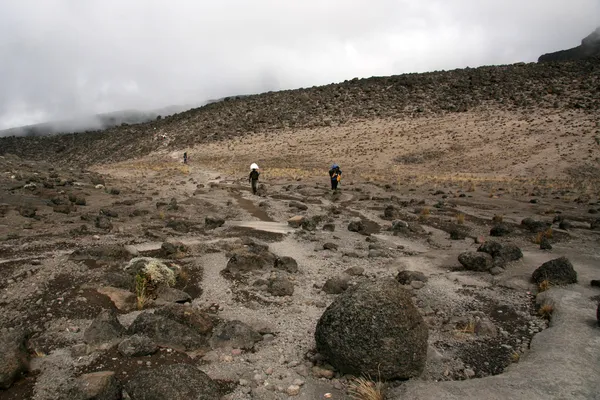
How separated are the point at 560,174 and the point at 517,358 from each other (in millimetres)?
27506

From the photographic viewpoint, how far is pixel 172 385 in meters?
4.08

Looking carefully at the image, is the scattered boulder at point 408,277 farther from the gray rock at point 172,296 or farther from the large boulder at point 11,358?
the large boulder at point 11,358

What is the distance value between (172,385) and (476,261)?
727 centimetres

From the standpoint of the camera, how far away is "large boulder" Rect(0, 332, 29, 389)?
4.41 m

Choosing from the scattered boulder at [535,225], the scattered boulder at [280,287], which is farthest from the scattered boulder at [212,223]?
the scattered boulder at [535,225]

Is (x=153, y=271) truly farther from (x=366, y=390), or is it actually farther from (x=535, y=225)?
(x=535, y=225)

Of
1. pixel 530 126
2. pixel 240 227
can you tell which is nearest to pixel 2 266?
pixel 240 227

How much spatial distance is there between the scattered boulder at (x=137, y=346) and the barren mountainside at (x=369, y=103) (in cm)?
4732

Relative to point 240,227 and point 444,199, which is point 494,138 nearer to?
point 444,199

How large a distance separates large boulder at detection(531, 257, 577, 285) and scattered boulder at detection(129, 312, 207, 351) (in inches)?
263

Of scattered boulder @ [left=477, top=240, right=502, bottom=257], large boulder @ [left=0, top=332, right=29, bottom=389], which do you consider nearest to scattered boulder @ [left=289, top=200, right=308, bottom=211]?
scattered boulder @ [left=477, top=240, right=502, bottom=257]

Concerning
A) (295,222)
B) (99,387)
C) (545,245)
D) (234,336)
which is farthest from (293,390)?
(295,222)

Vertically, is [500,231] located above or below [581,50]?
below

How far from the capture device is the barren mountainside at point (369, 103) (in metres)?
47.8
